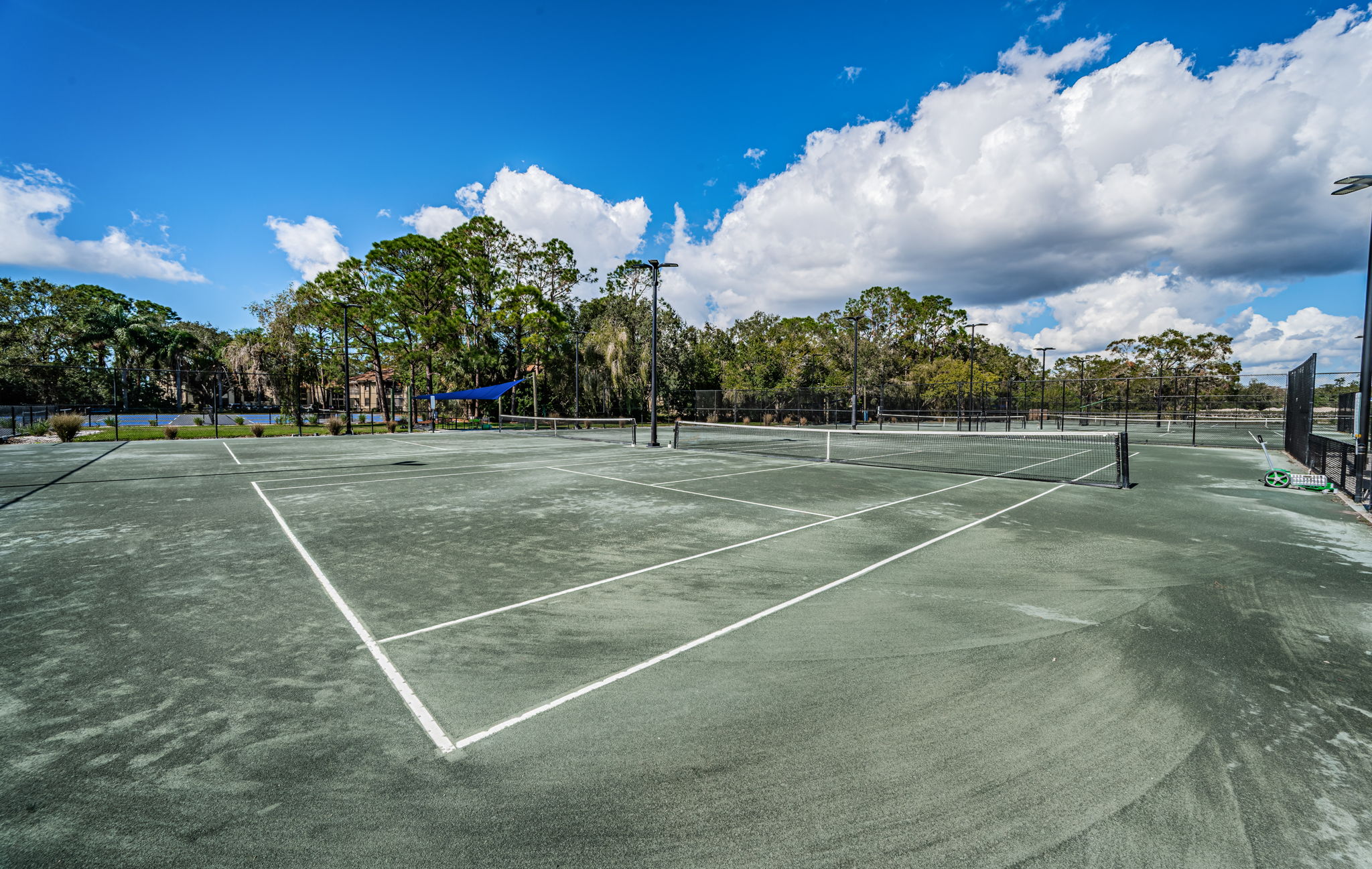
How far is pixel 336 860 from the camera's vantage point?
8.05 ft

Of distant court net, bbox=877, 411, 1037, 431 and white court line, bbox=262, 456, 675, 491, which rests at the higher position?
distant court net, bbox=877, 411, 1037, 431

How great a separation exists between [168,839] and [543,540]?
5580 millimetres

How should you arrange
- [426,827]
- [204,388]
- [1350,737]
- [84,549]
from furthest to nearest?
[204,388] → [84,549] → [1350,737] → [426,827]

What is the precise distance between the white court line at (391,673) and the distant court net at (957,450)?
1173cm

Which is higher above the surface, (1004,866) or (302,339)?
(302,339)

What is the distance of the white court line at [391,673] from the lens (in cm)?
338

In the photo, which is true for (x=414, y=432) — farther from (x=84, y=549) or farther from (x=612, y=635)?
(x=612, y=635)

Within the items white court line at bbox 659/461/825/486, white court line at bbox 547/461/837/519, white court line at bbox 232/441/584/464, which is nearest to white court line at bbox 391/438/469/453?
white court line at bbox 232/441/584/464

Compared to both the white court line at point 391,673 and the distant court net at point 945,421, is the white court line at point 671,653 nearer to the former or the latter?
the white court line at point 391,673

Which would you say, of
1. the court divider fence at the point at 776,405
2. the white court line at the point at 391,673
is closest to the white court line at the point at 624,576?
the white court line at the point at 391,673

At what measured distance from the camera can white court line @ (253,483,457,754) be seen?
3.38 meters

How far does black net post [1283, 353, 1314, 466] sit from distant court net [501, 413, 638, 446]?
21.2m

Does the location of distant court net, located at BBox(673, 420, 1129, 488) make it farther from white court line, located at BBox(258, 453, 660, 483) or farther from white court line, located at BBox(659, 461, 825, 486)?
white court line, located at BBox(258, 453, 660, 483)

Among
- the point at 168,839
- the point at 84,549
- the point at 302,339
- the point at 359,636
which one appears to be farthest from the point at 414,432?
the point at 168,839
